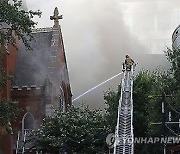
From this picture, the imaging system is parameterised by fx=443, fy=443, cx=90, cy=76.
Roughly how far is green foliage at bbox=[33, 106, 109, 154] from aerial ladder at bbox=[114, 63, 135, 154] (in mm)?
2173

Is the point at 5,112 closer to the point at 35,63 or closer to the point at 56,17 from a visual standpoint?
the point at 35,63

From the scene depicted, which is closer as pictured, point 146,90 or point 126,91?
point 126,91

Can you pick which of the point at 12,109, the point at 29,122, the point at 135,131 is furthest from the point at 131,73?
the point at 12,109

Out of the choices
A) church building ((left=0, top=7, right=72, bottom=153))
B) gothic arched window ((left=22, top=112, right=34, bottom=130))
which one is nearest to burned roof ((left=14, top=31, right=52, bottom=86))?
church building ((left=0, top=7, right=72, bottom=153))

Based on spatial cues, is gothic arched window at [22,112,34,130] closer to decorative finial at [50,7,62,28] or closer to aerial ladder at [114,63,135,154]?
aerial ladder at [114,63,135,154]

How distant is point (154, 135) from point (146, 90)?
5307mm

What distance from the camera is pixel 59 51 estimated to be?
2820 centimetres

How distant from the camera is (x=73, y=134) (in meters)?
20.1

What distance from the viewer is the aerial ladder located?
14812mm

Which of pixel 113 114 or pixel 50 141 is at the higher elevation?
pixel 113 114

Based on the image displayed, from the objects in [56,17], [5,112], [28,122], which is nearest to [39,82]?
[28,122]

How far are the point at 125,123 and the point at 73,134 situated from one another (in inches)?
158

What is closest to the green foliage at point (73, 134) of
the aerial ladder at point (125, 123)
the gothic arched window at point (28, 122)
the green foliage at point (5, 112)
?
the aerial ladder at point (125, 123)

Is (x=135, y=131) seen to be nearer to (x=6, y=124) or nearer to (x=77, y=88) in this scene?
(x=6, y=124)
